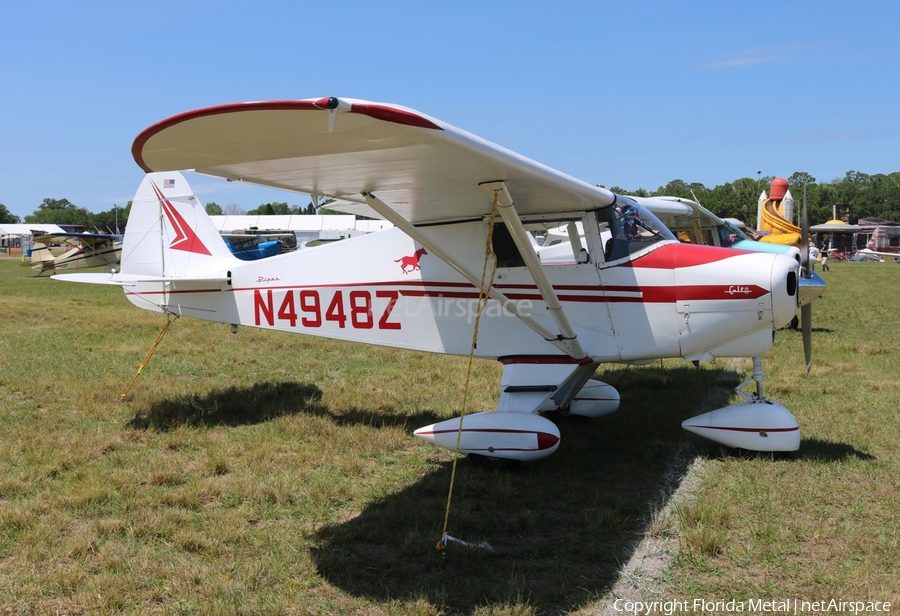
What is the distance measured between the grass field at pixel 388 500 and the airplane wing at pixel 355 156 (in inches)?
85.5

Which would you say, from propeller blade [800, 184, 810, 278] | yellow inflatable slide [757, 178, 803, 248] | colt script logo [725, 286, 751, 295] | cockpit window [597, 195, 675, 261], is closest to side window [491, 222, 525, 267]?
cockpit window [597, 195, 675, 261]

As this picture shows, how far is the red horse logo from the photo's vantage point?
652cm

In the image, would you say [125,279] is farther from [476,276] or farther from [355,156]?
[355,156]

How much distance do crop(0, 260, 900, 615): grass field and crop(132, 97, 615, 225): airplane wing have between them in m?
2.17

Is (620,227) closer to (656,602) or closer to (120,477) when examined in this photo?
(656,602)

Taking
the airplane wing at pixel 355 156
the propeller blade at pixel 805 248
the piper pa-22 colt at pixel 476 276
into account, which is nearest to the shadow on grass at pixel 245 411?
the piper pa-22 colt at pixel 476 276

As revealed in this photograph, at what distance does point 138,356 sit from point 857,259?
6921cm

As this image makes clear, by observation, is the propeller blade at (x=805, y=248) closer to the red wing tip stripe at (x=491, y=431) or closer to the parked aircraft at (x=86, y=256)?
the red wing tip stripe at (x=491, y=431)

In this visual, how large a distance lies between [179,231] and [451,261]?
4166 mm

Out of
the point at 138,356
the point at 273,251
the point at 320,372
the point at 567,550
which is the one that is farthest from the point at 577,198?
the point at 273,251

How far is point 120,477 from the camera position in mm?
5215

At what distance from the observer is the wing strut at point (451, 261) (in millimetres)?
4773

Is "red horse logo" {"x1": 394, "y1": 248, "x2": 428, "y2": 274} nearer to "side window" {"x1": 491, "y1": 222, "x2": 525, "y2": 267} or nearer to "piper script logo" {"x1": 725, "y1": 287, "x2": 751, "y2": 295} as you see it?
"side window" {"x1": 491, "y1": 222, "x2": 525, "y2": 267}

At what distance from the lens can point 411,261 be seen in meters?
6.57
